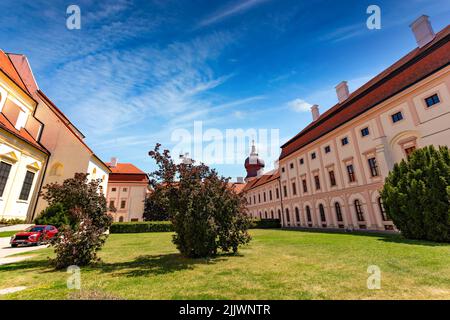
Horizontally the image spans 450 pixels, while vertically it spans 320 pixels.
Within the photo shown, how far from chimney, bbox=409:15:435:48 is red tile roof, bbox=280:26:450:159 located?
556 millimetres

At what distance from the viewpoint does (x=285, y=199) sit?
35.7 metres

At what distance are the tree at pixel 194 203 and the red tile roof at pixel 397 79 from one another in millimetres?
18840

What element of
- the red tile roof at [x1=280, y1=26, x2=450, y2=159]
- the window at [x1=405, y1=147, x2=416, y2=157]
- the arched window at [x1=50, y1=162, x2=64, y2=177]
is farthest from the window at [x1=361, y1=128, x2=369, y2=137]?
the arched window at [x1=50, y1=162, x2=64, y2=177]

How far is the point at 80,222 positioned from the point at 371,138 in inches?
951

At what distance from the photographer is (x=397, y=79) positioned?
1880cm

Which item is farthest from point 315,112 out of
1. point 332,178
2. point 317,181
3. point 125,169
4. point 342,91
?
point 125,169

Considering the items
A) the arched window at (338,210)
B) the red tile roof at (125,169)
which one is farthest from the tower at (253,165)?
the arched window at (338,210)

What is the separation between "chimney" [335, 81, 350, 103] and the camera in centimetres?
2827

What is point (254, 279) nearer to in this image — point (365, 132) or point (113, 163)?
point (365, 132)

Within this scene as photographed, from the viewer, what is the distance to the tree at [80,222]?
25.2 feet

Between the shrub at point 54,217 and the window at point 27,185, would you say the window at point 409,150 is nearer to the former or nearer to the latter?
the shrub at point 54,217

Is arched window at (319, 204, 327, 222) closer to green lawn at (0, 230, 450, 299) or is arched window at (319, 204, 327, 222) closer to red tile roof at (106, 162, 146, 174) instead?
green lawn at (0, 230, 450, 299)
